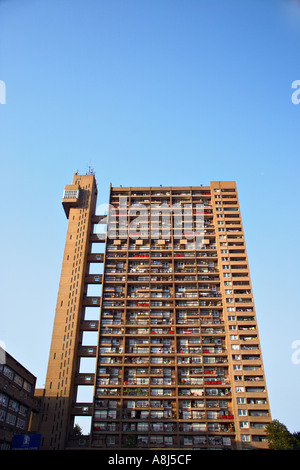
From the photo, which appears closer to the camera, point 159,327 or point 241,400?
point 241,400

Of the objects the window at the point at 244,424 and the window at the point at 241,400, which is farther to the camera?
the window at the point at 241,400

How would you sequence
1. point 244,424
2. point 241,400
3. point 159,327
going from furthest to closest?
point 159,327 < point 241,400 < point 244,424

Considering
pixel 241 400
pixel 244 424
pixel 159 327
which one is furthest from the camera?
pixel 159 327

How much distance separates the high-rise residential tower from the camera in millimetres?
75438

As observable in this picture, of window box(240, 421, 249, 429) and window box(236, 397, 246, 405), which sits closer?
window box(240, 421, 249, 429)

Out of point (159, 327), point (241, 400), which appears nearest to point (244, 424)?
point (241, 400)

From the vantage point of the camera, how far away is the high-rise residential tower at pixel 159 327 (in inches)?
2970

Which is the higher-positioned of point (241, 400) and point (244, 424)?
point (241, 400)

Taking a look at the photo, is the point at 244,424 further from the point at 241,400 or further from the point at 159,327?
the point at 159,327

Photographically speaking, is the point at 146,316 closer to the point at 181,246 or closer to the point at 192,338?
the point at 192,338

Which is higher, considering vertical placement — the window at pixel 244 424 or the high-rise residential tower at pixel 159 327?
the high-rise residential tower at pixel 159 327

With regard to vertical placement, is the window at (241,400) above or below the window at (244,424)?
above

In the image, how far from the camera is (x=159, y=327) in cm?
8712
